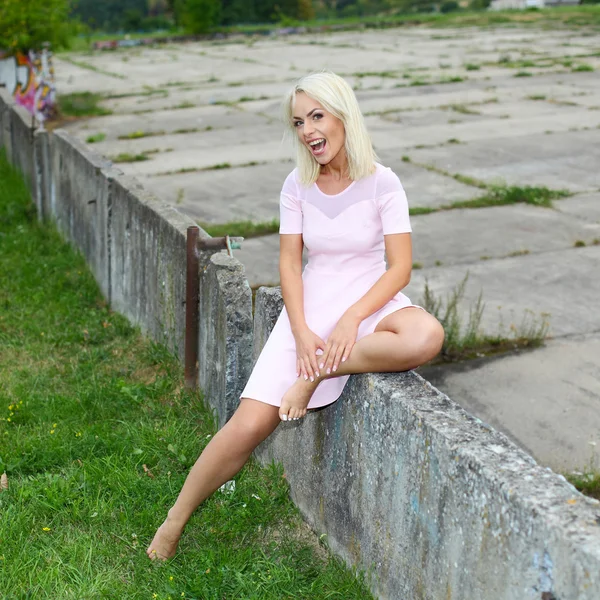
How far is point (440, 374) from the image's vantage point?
220 inches

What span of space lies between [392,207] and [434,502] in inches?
45.7

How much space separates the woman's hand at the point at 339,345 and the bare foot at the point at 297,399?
0.28ft

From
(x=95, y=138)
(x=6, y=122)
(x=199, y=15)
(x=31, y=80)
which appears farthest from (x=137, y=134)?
(x=199, y=15)

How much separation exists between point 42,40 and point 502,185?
28.9 ft

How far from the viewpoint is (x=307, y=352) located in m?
3.46

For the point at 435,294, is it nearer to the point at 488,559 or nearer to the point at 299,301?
the point at 299,301

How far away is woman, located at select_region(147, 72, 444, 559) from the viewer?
346cm

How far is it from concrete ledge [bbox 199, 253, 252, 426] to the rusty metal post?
0.20 m

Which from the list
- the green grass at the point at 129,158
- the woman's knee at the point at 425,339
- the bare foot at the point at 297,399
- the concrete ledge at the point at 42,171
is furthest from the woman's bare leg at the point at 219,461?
the green grass at the point at 129,158

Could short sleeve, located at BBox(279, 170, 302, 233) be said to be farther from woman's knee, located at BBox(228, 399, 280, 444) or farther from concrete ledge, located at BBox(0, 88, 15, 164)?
concrete ledge, located at BBox(0, 88, 15, 164)

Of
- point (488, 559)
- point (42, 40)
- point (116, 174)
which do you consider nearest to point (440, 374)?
point (116, 174)

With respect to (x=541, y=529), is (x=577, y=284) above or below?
below

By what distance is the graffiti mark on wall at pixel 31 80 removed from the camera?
16.4 metres

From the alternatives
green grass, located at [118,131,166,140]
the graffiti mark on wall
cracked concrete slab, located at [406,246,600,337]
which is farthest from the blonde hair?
the graffiti mark on wall
